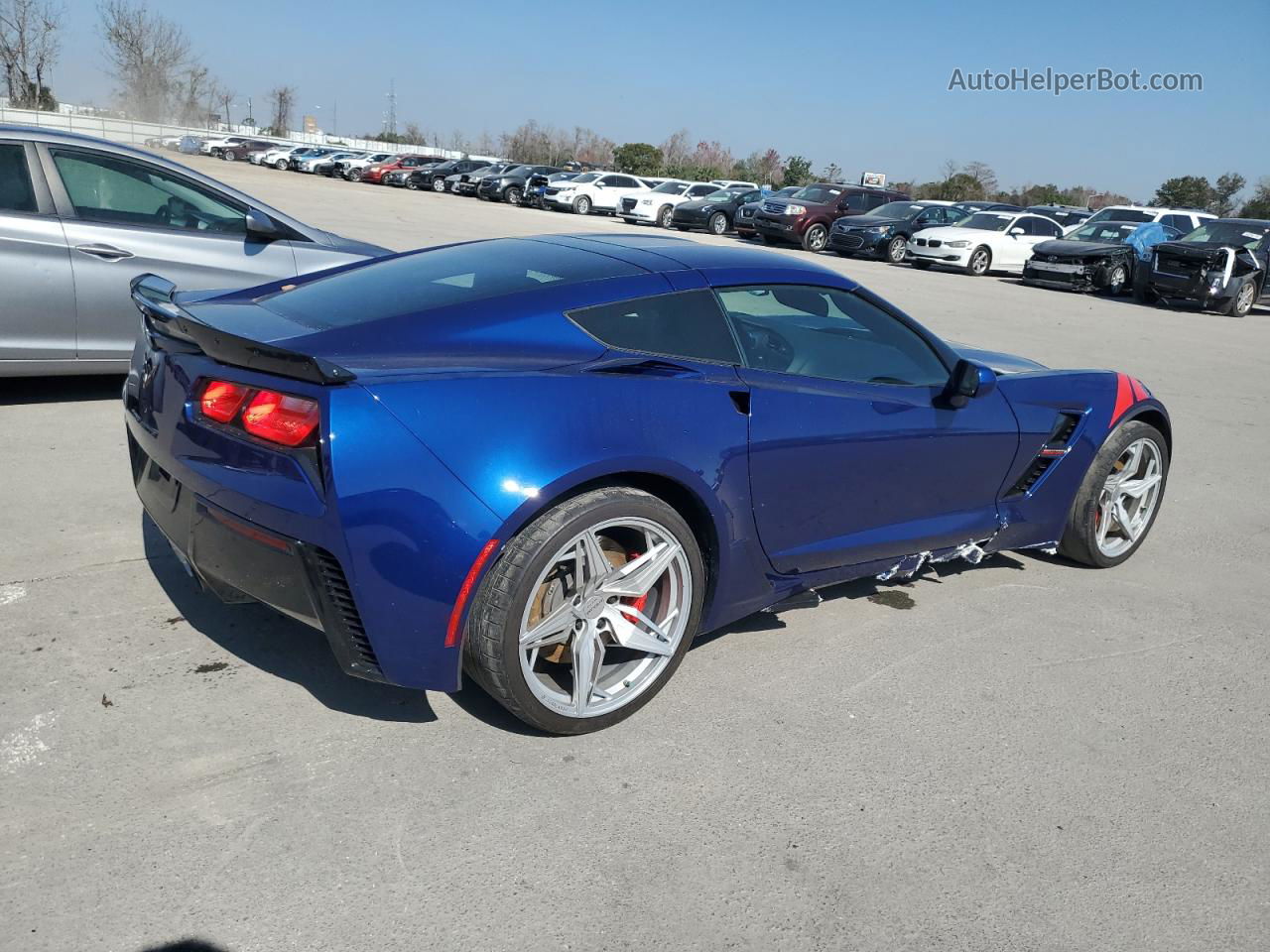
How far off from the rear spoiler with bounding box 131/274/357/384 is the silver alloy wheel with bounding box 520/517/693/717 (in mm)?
802

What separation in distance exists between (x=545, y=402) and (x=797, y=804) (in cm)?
130

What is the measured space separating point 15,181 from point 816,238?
22919 millimetres

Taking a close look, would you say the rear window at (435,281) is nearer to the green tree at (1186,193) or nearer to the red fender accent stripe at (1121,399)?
the red fender accent stripe at (1121,399)

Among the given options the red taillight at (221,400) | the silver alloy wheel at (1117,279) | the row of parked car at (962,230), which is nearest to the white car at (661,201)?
the row of parked car at (962,230)

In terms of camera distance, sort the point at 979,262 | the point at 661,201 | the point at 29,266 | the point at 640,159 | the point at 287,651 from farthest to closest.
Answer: the point at 640,159 → the point at 661,201 → the point at 979,262 → the point at 29,266 → the point at 287,651

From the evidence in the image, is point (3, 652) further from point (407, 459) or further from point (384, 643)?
point (407, 459)

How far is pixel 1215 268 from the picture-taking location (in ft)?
59.0

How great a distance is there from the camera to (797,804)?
9.41ft

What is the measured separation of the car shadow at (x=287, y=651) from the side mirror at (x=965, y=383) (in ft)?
7.27

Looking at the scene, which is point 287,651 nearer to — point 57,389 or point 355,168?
point 57,389

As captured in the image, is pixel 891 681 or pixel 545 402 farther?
pixel 891 681

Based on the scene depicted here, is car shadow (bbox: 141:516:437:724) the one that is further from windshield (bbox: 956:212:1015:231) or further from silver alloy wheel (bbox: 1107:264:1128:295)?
windshield (bbox: 956:212:1015:231)

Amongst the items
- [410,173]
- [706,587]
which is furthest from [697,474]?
[410,173]

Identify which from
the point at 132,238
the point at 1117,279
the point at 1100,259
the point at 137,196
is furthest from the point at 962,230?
the point at 132,238
